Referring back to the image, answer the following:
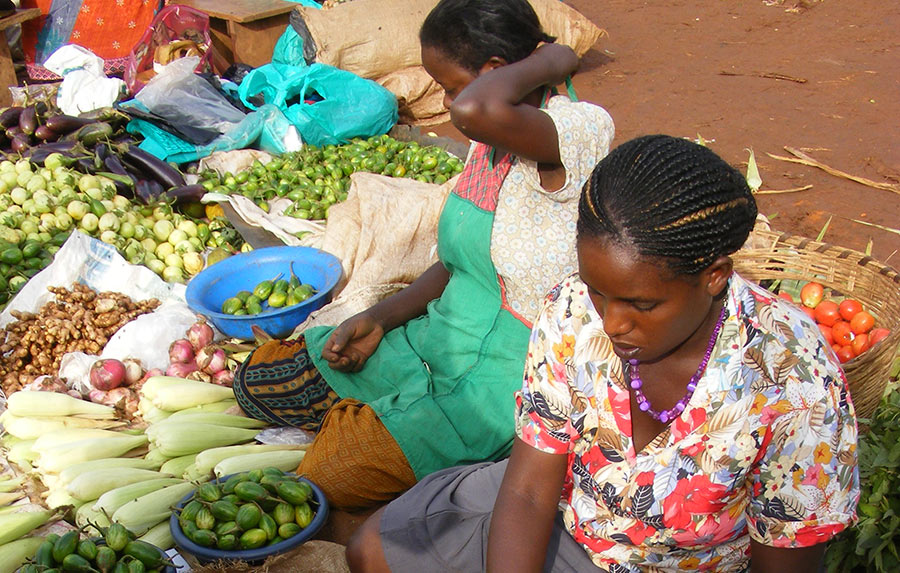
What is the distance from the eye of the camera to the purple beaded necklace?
1.39 m

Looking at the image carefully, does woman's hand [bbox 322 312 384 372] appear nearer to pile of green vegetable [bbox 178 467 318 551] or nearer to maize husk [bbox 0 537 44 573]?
pile of green vegetable [bbox 178 467 318 551]

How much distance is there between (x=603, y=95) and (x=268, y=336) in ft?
15.0

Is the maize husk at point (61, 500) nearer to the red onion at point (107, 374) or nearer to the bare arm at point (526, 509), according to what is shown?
the red onion at point (107, 374)

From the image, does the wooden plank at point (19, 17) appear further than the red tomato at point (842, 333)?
Yes

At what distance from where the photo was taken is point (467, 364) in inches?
97.7

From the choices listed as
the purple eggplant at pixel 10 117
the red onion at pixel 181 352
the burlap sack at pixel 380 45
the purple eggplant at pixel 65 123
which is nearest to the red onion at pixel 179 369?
the red onion at pixel 181 352

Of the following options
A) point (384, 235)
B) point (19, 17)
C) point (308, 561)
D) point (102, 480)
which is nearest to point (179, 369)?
point (102, 480)

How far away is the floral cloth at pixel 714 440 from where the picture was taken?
134cm

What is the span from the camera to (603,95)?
695 cm

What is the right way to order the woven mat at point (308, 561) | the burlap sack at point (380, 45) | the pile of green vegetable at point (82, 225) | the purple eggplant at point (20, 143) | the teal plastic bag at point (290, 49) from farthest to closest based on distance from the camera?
the teal plastic bag at point (290, 49) < the burlap sack at point (380, 45) < the purple eggplant at point (20, 143) < the pile of green vegetable at point (82, 225) < the woven mat at point (308, 561)

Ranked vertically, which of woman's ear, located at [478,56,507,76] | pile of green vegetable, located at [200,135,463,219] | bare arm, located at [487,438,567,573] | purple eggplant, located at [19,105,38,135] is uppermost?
woman's ear, located at [478,56,507,76]

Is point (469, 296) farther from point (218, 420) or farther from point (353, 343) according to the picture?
point (218, 420)

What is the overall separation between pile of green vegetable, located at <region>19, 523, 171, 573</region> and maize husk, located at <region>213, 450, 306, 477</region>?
20.8 inches

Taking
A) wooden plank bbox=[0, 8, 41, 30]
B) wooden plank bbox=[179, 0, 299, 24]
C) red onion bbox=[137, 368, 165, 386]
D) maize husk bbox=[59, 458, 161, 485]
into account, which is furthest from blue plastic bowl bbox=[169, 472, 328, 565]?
wooden plank bbox=[0, 8, 41, 30]
